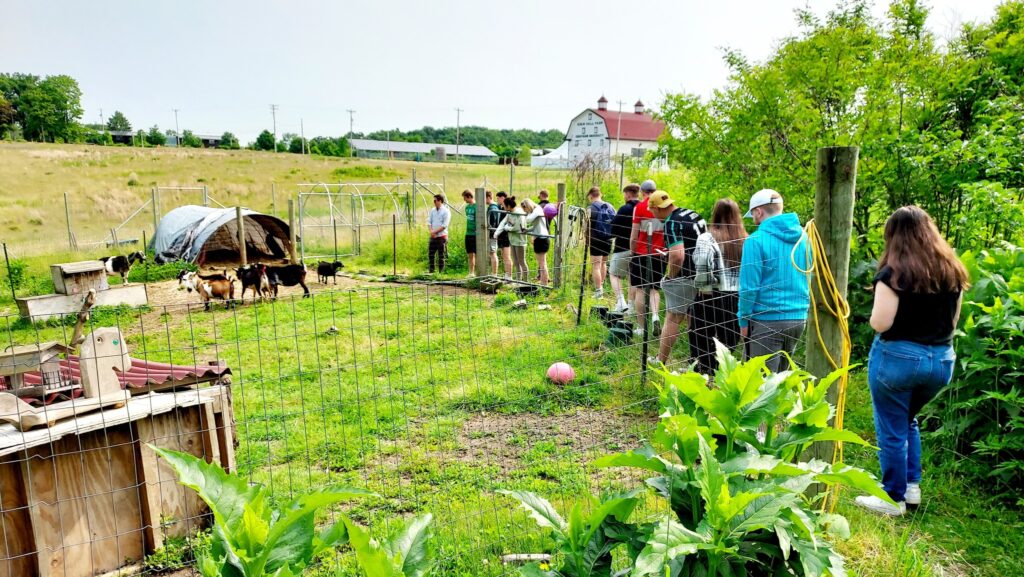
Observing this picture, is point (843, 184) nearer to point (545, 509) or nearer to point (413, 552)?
point (545, 509)

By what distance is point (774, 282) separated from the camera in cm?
449

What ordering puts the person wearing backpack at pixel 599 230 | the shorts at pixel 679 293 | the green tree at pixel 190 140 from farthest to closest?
1. the green tree at pixel 190 140
2. the person wearing backpack at pixel 599 230
3. the shorts at pixel 679 293

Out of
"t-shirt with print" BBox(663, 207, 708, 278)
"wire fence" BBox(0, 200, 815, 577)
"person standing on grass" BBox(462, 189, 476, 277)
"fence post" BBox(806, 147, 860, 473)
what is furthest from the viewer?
"person standing on grass" BBox(462, 189, 476, 277)

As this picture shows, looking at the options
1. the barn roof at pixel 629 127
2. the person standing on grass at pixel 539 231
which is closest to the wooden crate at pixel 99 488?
the person standing on grass at pixel 539 231

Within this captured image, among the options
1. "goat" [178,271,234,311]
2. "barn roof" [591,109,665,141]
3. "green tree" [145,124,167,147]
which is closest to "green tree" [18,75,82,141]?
"green tree" [145,124,167,147]

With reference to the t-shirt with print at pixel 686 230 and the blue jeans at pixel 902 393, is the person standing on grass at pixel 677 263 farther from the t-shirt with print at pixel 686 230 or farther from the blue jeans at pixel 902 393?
the blue jeans at pixel 902 393

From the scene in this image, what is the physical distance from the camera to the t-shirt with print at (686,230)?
19.5 ft

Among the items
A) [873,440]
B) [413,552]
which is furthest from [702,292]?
[413,552]

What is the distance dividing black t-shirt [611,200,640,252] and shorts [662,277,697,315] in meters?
2.77

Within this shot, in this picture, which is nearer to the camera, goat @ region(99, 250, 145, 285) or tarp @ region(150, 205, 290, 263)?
goat @ region(99, 250, 145, 285)

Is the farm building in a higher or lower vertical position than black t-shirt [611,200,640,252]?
higher

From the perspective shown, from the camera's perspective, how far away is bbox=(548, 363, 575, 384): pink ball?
21.0 ft

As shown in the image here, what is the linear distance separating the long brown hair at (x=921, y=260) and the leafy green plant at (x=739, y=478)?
1.75 metres

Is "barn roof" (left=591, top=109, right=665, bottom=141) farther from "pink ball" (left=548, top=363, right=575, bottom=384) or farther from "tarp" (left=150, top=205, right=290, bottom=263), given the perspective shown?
"pink ball" (left=548, top=363, right=575, bottom=384)
